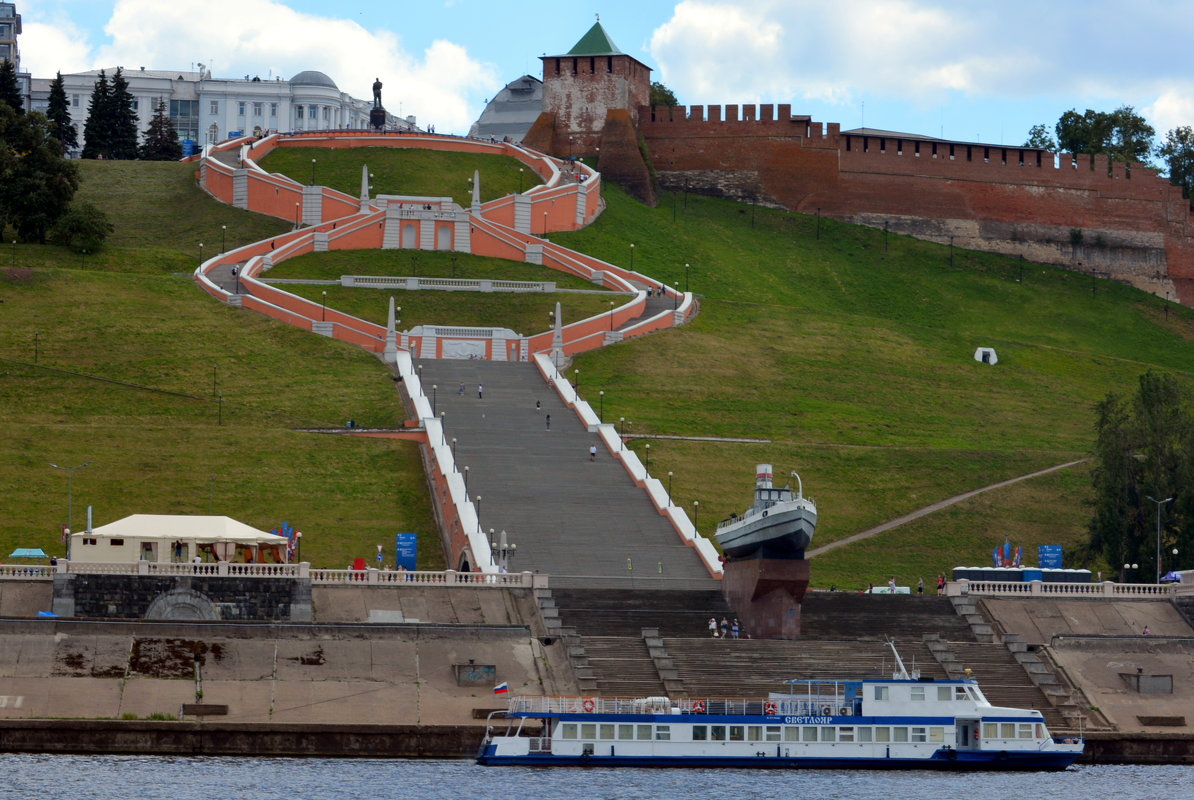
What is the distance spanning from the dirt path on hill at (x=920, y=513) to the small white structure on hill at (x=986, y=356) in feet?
53.7

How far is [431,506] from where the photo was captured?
229ft

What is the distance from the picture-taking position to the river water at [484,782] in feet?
145

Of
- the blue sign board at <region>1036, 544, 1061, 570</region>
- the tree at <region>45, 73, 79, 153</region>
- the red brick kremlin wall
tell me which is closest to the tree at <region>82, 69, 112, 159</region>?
the tree at <region>45, 73, 79, 153</region>

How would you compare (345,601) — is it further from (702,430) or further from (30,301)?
(30,301)

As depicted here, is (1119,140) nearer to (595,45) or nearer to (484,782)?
(595,45)

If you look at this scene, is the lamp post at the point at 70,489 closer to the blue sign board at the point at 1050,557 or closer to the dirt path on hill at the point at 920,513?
the dirt path on hill at the point at 920,513

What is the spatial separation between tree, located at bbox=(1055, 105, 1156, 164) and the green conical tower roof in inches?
1164

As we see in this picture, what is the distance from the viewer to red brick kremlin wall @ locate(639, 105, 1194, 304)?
12225 cm

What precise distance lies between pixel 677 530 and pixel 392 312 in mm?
24912

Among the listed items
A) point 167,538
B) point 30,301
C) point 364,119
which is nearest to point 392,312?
point 30,301

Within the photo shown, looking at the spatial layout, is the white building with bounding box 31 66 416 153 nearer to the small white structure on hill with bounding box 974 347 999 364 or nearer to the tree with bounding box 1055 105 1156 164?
the tree with bounding box 1055 105 1156 164

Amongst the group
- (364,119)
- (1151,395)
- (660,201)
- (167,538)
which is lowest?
(167,538)

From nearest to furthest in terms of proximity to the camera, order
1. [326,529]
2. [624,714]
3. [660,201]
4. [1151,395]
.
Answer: [624,714]
[326,529]
[1151,395]
[660,201]

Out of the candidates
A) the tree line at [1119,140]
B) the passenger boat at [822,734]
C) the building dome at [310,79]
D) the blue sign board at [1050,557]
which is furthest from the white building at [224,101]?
the passenger boat at [822,734]
